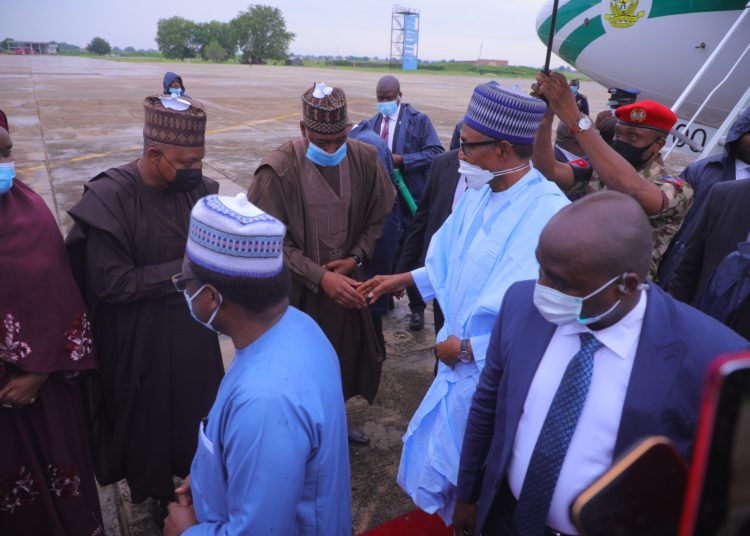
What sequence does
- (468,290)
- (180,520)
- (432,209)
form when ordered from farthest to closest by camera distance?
(432,209) → (468,290) → (180,520)

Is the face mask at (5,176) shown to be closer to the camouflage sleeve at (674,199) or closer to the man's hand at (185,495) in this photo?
the man's hand at (185,495)

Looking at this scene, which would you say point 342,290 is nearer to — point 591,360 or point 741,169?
point 591,360

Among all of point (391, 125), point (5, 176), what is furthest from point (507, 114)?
point (391, 125)

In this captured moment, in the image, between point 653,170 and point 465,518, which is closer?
point 465,518

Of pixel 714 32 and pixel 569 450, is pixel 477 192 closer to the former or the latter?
pixel 569 450

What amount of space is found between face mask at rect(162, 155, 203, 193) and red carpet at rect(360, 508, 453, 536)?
1.96 m

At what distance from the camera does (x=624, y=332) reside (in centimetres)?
148

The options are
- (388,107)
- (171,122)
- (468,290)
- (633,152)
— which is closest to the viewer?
(468,290)

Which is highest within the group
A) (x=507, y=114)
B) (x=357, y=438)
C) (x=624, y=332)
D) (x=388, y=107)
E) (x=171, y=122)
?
(x=507, y=114)

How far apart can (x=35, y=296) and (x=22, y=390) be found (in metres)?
0.38

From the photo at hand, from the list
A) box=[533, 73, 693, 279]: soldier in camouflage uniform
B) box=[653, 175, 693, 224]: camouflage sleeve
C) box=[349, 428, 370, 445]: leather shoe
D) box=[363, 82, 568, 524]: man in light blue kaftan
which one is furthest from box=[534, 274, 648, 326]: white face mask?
box=[349, 428, 370, 445]: leather shoe

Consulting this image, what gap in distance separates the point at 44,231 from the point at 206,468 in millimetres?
1331

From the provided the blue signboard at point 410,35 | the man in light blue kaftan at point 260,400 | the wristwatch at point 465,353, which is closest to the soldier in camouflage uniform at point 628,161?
the wristwatch at point 465,353

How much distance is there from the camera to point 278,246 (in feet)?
4.86
